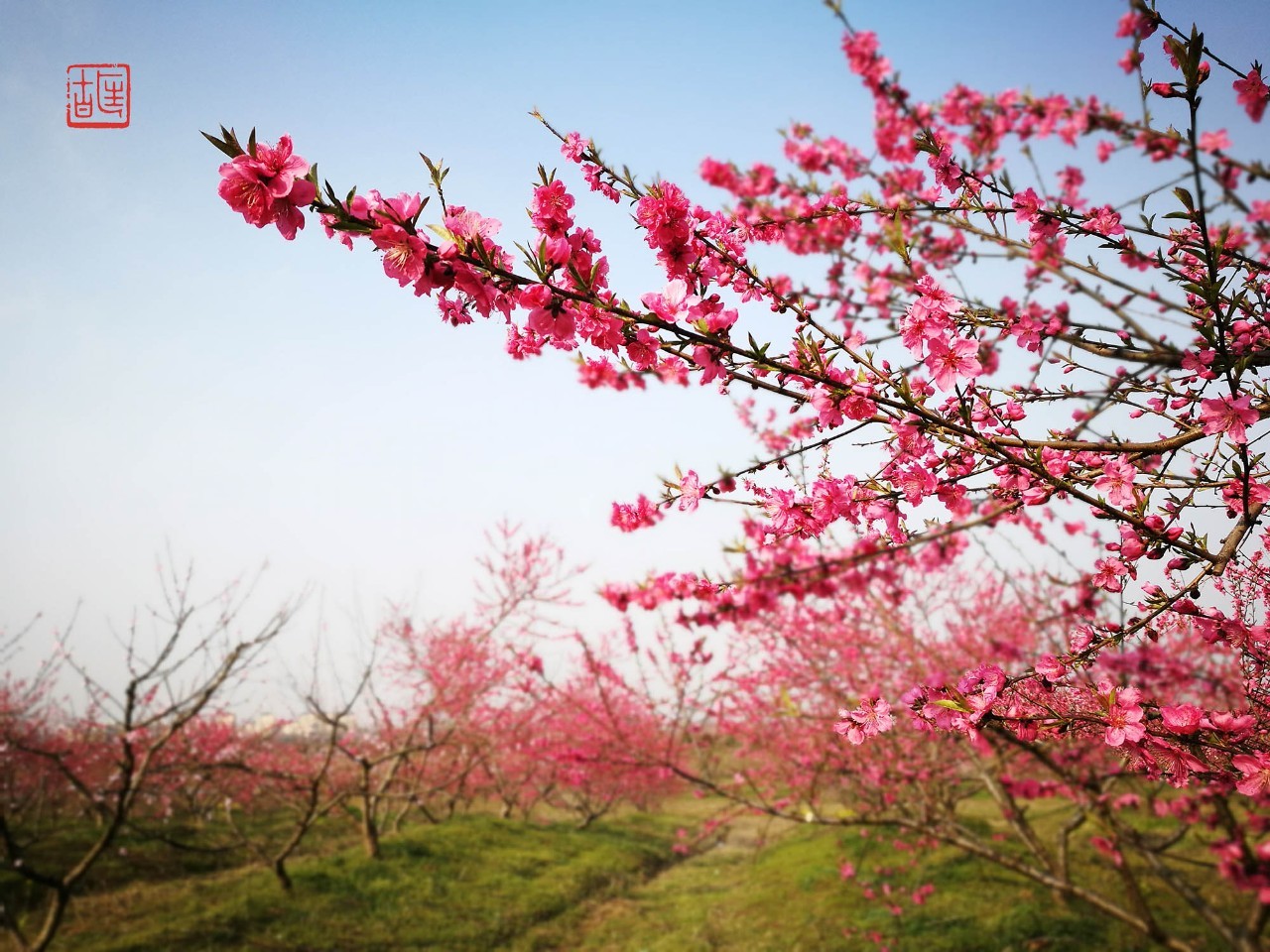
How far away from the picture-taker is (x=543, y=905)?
10148mm

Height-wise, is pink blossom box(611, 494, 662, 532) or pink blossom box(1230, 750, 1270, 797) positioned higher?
pink blossom box(611, 494, 662, 532)

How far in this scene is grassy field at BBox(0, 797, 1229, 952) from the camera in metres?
7.30

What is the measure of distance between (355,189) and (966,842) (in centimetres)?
523

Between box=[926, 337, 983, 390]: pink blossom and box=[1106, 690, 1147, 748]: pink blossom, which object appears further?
box=[926, 337, 983, 390]: pink blossom

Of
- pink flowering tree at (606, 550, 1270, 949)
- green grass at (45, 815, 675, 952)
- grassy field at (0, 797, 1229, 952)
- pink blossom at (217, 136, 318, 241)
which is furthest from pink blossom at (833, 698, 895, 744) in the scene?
green grass at (45, 815, 675, 952)

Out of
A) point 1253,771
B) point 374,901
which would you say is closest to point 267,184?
point 1253,771

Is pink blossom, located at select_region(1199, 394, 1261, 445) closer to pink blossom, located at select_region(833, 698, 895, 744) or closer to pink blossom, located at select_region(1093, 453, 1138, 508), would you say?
pink blossom, located at select_region(1093, 453, 1138, 508)

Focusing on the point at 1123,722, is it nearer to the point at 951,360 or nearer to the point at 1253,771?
the point at 1253,771

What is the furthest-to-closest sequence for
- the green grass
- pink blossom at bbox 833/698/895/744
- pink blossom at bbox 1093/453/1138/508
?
the green grass
pink blossom at bbox 833/698/895/744
pink blossom at bbox 1093/453/1138/508

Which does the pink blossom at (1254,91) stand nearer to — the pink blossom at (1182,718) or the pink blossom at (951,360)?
the pink blossom at (951,360)

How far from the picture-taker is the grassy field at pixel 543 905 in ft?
23.9

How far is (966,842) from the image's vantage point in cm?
421

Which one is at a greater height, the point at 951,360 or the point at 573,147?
the point at 573,147

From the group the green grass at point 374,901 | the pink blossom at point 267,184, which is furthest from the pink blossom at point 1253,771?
the green grass at point 374,901
